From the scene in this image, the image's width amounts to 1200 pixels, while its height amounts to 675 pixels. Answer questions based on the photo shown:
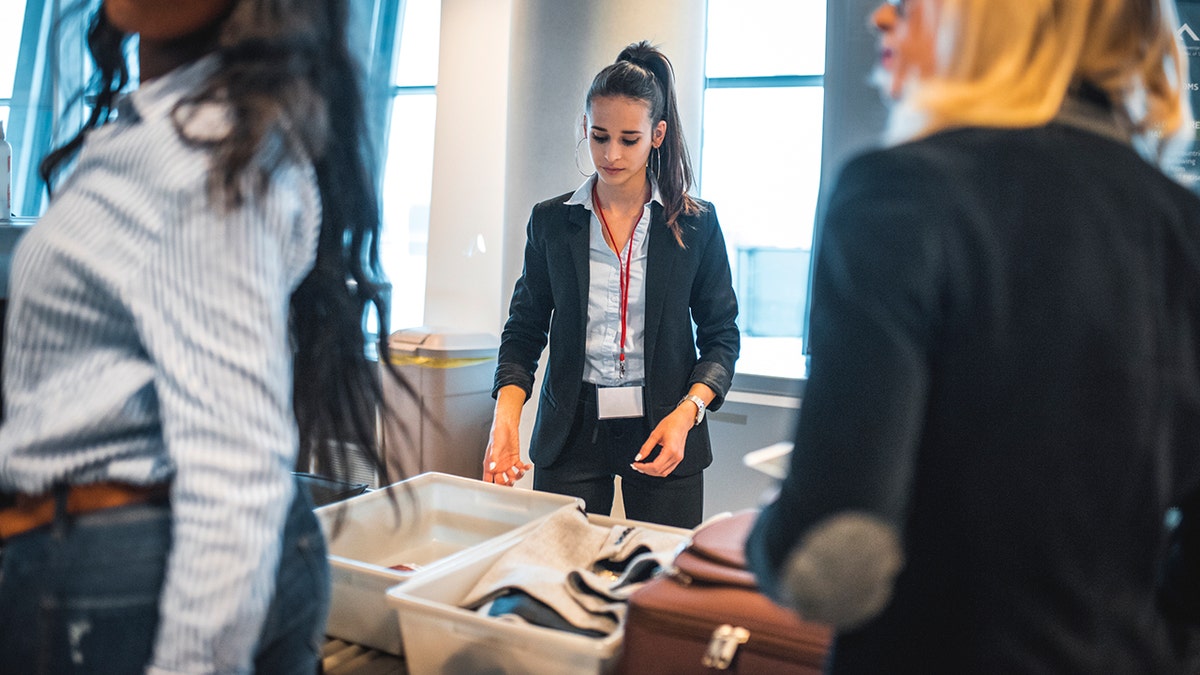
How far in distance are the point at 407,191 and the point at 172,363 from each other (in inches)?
151

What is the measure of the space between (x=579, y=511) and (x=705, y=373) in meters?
0.59

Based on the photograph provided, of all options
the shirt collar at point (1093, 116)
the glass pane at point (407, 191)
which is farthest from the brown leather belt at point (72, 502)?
the glass pane at point (407, 191)

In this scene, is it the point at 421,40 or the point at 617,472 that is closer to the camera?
the point at 617,472

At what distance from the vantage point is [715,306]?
2.11m

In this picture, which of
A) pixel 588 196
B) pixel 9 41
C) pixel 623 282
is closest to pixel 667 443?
pixel 623 282

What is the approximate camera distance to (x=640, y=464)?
1.89m

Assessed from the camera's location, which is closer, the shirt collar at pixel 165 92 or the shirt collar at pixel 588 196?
the shirt collar at pixel 165 92

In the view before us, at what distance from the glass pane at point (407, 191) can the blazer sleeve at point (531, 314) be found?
225 cm

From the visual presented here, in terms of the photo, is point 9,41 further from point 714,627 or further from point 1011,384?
point 1011,384

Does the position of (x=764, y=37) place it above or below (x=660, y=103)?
above

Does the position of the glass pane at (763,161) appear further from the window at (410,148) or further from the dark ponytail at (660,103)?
the window at (410,148)

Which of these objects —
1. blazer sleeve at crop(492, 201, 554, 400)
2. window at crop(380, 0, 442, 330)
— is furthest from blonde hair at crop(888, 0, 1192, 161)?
window at crop(380, 0, 442, 330)

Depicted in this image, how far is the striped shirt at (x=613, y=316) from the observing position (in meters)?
2.06

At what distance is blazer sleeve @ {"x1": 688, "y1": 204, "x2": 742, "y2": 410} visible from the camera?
2.08 meters
